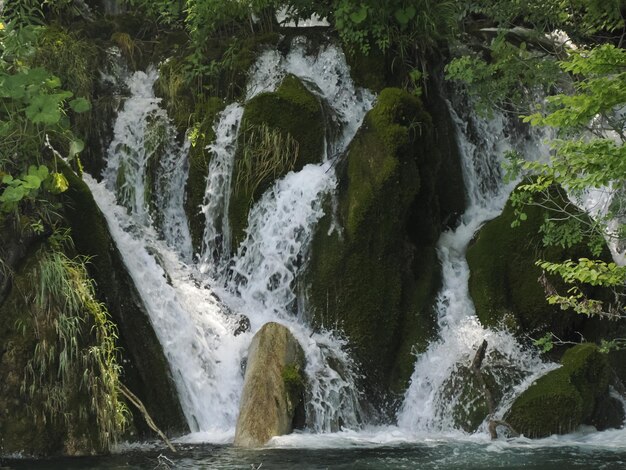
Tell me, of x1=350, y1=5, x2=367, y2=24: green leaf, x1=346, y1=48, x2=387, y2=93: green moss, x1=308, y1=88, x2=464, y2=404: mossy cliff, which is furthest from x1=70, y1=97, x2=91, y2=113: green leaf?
x1=346, y1=48, x2=387, y2=93: green moss

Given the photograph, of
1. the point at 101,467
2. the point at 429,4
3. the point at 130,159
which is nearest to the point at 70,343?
the point at 101,467

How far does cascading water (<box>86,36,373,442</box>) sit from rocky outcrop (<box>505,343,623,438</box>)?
181cm

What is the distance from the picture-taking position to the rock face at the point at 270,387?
27.7 ft

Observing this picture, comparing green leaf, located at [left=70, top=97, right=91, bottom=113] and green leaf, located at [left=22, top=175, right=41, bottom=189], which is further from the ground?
green leaf, located at [left=70, top=97, right=91, bottom=113]

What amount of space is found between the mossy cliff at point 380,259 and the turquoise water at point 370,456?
179cm

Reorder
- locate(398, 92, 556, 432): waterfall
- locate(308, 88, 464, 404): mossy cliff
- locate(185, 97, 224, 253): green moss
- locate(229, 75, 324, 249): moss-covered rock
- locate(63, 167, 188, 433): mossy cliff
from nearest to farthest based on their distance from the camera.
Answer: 1. locate(63, 167, 188, 433): mossy cliff
2. locate(398, 92, 556, 432): waterfall
3. locate(308, 88, 464, 404): mossy cliff
4. locate(229, 75, 324, 249): moss-covered rock
5. locate(185, 97, 224, 253): green moss

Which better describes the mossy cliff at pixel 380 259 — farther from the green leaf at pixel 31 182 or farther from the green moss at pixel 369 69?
the green leaf at pixel 31 182

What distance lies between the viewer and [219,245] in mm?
11352

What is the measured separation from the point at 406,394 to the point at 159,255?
11.3 feet

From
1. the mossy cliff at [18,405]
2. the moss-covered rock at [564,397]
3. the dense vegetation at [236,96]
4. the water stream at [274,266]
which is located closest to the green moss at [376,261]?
the dense vegetation at [236,96]

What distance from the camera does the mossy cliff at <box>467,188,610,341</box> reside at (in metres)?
10.4

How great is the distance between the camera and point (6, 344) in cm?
A: 779

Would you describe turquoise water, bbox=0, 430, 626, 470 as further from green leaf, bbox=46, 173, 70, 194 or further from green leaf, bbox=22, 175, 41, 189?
green leaf, bbox=46, 173, 70, 194

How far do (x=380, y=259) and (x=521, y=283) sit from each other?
1.80 m
